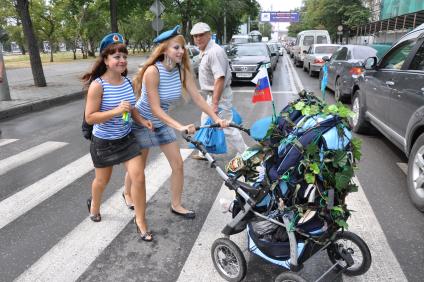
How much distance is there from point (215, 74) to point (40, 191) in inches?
101

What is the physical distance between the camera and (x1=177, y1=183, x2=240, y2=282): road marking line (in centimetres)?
296

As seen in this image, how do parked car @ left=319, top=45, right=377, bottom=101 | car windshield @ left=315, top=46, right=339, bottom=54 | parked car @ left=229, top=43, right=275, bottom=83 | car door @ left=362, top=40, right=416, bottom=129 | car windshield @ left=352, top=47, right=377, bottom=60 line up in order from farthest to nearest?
car windshield @ left=315, top=46, right=339, bottom=54, parked car @ left=229, top=43, right=275, bottom=83, car windshield @ left=352, top=47, right=377, bottom=60, parked car @ left=319, top=45, right=377, bottom=101, car door @ left=362, top=40, right=416, bottom=129

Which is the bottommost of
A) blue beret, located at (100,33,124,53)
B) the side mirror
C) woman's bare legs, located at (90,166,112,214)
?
woman's bare legs, located at (90,166,112,214)

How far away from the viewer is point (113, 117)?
3.18 m

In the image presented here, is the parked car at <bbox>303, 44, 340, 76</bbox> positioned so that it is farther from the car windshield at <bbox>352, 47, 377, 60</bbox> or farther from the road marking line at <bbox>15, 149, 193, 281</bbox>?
the road marking line at <bbox>15, 149, 193, 281</bbox>

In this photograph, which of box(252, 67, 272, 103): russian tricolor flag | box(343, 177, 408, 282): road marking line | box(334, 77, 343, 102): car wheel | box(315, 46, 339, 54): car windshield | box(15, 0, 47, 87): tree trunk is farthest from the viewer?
box(315, 46, 339, 54): car windshield

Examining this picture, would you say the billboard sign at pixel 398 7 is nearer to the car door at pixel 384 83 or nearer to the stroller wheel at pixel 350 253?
the car door at pixel 384 83

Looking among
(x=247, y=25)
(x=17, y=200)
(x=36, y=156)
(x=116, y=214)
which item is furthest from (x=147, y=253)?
(x=247, y=25)

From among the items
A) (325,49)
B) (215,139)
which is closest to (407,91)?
(215,139)

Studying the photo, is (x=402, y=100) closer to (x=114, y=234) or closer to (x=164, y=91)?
(x=164, y=91)

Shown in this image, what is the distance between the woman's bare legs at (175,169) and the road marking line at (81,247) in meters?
0.49

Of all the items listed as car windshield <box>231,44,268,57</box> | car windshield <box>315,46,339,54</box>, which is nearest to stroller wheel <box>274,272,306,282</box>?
car windshield <box>231,44,268,57</box>

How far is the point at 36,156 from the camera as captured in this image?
6031 mm

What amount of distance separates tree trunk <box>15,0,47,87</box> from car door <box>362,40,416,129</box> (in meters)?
10.8
